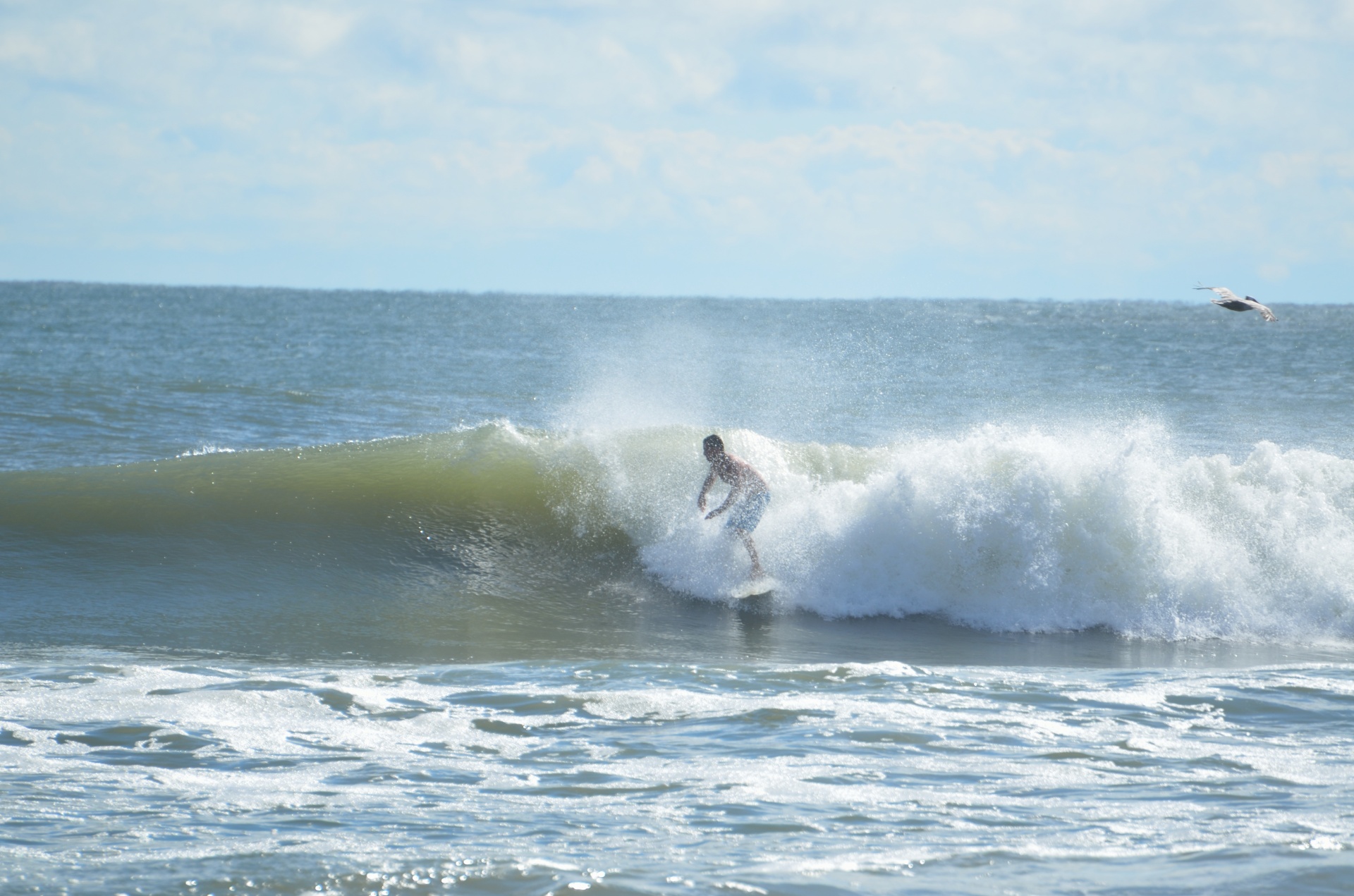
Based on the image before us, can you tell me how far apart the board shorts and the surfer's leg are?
0.05 m

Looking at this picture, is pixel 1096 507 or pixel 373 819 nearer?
pixel 373 819

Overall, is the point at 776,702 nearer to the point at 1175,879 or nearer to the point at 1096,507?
the point at 1175,879

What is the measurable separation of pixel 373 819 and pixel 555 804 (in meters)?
0.74

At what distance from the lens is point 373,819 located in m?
4.80

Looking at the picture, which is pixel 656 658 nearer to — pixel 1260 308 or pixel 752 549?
pixel 752 549

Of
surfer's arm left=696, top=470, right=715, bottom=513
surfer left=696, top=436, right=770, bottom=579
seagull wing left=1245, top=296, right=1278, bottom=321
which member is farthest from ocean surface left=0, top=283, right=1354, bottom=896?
seagull wing left=1245, top=296, right=1278, bottom=321

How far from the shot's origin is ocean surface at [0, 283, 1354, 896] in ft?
14.8

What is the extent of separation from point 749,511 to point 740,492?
184mm

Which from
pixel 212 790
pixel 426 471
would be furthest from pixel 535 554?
pixel 212 790

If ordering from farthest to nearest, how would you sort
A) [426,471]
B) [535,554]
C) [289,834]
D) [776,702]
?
1. [426,471]
2. [535,554]
3. [776,702]
4. [289,834]

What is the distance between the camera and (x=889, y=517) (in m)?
11.0

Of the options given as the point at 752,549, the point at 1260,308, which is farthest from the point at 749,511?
the point at 1260,308

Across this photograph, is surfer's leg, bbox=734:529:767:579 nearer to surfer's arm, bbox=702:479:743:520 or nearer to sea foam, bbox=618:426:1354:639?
sea foam, bbox=618:426:1354:639

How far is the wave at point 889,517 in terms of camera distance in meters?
10.1
